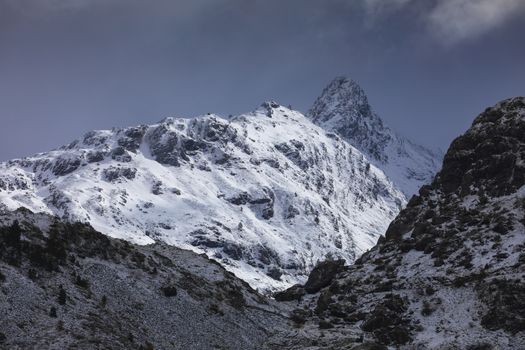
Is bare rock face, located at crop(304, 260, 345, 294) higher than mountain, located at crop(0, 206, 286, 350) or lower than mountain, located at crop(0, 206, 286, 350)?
higher

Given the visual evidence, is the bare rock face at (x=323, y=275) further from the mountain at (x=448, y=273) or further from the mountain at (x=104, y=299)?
the mountain at (x=104, y=299)

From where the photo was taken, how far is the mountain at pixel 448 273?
185 feet

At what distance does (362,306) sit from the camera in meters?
70.9

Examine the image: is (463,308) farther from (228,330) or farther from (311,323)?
(228,330)

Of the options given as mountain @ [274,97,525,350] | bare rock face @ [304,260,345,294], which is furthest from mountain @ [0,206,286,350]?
bare rock face @ [304,260,345,294]

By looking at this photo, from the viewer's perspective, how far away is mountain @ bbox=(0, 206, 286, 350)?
132 feet

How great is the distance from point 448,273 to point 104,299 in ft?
131

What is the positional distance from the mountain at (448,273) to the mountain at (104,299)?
6588mm

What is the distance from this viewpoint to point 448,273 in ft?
222

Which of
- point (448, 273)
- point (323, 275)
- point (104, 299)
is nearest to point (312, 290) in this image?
point (323, 275)

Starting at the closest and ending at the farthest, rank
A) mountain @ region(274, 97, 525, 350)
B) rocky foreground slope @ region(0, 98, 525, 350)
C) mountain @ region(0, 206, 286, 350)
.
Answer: mountain @ region(0, 206, 286, 350)
rocky foreground slope @ region(0, 98, 525, 350)
mountain @ region(274, 97, 525, 350)

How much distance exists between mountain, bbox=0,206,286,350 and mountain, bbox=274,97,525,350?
659 centimetres

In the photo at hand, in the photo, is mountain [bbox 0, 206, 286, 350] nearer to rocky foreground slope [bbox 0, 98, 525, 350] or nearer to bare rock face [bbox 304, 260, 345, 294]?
rocky foreground slope [bbox 0, 98, 525, 350]

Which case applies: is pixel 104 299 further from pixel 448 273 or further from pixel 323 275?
pixel 323 275
